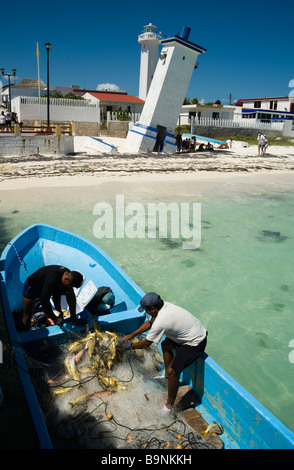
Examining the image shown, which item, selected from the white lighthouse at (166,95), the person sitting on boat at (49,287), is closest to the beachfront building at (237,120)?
the white lighthouse at (166,95)

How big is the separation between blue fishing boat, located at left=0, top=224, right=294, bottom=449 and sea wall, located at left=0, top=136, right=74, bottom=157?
15037 millimetres

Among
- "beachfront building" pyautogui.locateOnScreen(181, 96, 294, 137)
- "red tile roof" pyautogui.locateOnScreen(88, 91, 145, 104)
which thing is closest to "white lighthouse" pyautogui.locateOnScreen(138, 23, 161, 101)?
"red tile roof" pyautogui.locateOnScreen(88, 91, 145, 104)

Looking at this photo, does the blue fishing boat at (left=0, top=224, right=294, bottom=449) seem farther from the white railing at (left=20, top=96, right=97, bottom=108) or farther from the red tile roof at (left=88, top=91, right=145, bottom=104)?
the red tile roof at (left=88, top=91, right=145, bottom=104)

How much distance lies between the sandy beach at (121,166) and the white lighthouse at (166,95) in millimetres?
1364

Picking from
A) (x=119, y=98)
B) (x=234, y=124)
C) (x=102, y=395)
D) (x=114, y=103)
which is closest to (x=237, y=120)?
(x=234, y=124)

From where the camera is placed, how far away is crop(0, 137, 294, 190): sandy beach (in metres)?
17.3

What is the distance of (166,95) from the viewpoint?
2506cm

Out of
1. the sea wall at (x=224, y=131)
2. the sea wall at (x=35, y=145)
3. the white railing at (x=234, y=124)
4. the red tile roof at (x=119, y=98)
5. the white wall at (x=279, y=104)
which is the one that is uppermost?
the white wall at (x=279, y=104)

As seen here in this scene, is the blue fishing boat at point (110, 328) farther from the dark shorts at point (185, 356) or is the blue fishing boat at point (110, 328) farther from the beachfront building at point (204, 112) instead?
the beachfront building at point (204, 112)

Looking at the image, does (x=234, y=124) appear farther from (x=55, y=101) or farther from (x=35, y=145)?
(x=35, y=145)

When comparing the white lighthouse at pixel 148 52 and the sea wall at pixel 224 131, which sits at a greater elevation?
the white lighthouse at pixel 148 52

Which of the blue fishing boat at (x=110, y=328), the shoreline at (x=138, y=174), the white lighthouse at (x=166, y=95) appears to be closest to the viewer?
the blue fishing boat at (x=110, y=328)

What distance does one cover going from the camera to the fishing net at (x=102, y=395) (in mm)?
3557
